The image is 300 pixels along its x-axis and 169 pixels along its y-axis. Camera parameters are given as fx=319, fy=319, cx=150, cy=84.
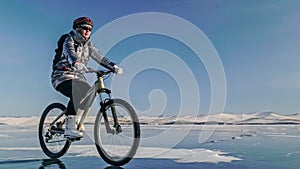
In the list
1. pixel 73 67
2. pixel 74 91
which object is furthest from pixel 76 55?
pixel 74 91

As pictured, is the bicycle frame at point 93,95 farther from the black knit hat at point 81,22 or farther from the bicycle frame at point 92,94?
→ the black knit hat at point 81,22

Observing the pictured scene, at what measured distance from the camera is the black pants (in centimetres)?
482

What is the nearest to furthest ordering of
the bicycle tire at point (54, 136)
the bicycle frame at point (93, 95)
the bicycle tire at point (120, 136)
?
the bicycle tire at point (120, 136) < the bicycle frame at point (93, 95) < the bicycle tire at point (54, 136)

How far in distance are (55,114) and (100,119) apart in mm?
1445

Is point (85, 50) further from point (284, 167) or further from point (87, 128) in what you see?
point (284, 167)

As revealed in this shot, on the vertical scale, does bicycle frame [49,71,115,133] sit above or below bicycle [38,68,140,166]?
above

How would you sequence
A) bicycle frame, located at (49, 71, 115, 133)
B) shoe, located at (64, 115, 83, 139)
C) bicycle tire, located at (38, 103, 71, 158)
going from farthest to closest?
bicycle tire, located at (38, 103, 71, 158), shoe, located at (64, 115, 83, 139), bicycle frame, located at (49, 71, 115, 133)

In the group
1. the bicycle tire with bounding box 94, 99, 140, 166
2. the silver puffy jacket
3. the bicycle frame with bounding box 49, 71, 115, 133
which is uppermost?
the silver puffy jacket

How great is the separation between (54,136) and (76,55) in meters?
1.67

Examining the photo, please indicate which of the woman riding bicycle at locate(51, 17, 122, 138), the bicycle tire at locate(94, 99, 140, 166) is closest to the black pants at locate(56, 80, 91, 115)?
the woman riding bicycle at locate(51, 17, 122, 138)

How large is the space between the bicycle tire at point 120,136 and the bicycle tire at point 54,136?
101cm

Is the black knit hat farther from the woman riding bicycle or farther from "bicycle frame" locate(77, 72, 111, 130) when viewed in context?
"bicycle frame" locate(77, 72, 111, 130)

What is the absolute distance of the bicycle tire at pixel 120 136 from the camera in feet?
14.0

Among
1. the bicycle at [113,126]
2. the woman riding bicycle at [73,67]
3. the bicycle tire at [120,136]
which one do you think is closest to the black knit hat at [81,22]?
the woman riding bicycle at [73,67]
